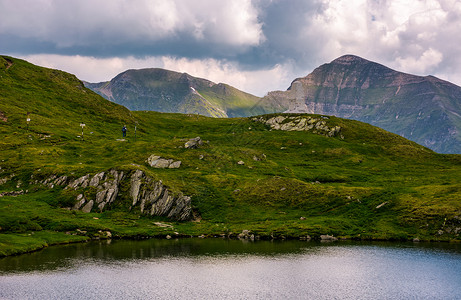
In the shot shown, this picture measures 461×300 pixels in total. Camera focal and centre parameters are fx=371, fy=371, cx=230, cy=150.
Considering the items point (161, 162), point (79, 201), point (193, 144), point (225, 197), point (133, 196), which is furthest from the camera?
point (193, 144)

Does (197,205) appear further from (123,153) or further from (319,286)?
(319,286)

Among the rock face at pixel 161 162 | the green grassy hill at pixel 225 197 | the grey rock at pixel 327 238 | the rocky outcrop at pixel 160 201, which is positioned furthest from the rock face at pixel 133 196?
the grey rock at pixel 327 238

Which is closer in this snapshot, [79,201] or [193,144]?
[79,201]

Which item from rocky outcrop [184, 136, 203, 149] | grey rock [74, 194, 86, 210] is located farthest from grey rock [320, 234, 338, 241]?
rocky outcrop [184, 136, 203, 149]

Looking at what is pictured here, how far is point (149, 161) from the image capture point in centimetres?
A: 16425

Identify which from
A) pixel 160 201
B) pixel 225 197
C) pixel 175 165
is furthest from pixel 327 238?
pixel 175 165

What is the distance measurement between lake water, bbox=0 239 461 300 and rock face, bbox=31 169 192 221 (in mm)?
22058

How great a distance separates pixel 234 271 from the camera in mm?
81312

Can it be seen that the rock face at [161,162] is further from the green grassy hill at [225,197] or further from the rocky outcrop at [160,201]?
the rocky outcrop at [160,201]

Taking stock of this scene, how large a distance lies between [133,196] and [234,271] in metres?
61.1

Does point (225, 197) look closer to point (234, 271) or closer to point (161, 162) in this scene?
point (161, 162)

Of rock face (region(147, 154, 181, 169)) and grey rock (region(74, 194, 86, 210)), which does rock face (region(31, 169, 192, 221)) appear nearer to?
grey rock (region(74, 194, 86, 210))

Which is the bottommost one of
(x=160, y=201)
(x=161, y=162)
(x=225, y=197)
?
(x=160, y=201)

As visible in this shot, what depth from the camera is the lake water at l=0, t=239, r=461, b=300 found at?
6706 cm
